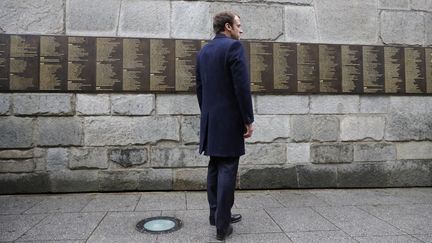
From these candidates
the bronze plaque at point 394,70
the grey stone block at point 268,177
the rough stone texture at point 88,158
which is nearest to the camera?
the rough stone texture at point 88,158

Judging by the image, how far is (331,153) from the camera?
4.88 m

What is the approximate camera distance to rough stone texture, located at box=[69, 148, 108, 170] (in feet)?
14.7

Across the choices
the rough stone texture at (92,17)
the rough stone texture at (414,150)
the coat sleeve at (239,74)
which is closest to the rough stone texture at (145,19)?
the rough stone texture at (92,17)

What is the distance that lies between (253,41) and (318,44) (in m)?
0.93

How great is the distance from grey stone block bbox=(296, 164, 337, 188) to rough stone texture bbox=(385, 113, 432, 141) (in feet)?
3.29

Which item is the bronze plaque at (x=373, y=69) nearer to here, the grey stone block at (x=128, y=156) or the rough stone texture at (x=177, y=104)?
the rough stone texture at (x=177, y=104)

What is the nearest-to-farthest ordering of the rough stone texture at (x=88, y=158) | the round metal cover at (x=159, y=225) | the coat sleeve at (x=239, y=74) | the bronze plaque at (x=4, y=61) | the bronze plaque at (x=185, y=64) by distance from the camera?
the coat sleeve at (x=239, y=74)
the round metal cover at (x=159, y=225)
the bronze plaque at (x=4, y=61)
the rough stone texture at (x=88, y=158)
the bronze plaque at (x=185, y=64)

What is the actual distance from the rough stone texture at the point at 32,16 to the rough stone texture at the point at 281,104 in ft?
9.16

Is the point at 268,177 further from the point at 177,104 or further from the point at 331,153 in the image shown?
the point at 177,104

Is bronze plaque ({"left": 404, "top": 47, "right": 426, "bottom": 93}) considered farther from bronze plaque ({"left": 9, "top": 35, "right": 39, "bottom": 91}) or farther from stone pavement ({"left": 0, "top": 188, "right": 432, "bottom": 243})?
bronze plaque ({"left": 9, "top": 35, "right": 39, "bottom": 91})

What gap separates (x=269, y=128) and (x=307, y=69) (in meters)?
0.98

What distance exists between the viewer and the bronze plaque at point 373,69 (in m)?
4.93

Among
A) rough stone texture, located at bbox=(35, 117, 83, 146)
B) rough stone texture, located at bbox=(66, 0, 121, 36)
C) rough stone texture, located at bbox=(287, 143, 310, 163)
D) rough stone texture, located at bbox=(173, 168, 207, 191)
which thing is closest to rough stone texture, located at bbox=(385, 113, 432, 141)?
rough stone texture, located at bbox=(287, 143, 310, 163)

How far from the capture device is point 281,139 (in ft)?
15.8
